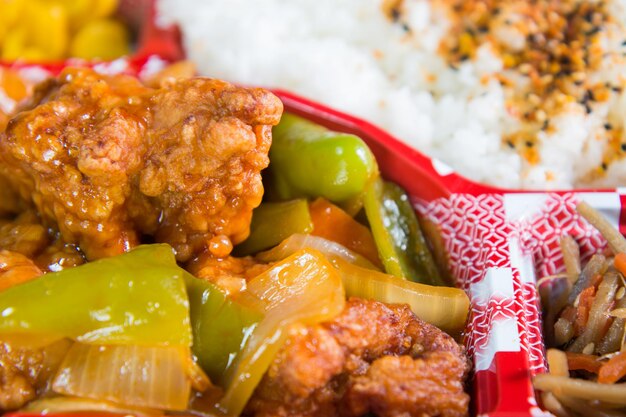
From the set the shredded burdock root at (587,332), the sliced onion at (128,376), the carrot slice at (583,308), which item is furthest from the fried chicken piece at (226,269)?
the carrot slice at (583,308)

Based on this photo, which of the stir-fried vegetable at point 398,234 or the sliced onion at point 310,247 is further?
the stir-fried vegetable at point 398,234

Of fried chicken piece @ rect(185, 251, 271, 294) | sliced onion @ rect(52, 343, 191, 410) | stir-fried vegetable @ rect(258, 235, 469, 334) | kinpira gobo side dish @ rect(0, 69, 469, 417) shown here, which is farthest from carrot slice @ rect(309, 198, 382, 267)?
sliced onion @ rect(52, 343, 191, 410)

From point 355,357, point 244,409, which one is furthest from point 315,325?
point 244,409

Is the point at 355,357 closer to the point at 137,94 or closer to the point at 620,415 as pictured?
the point at 620,415

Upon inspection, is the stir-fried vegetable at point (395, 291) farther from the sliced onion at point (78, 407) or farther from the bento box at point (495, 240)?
the sliced onion at point (78, 407)

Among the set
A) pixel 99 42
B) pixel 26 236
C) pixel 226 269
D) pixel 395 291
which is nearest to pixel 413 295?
pixel 395 291

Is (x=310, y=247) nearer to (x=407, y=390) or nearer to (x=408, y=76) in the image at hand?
(x=407, y=390)

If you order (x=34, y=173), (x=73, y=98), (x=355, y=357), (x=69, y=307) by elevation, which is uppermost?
(x=73, y=98)
